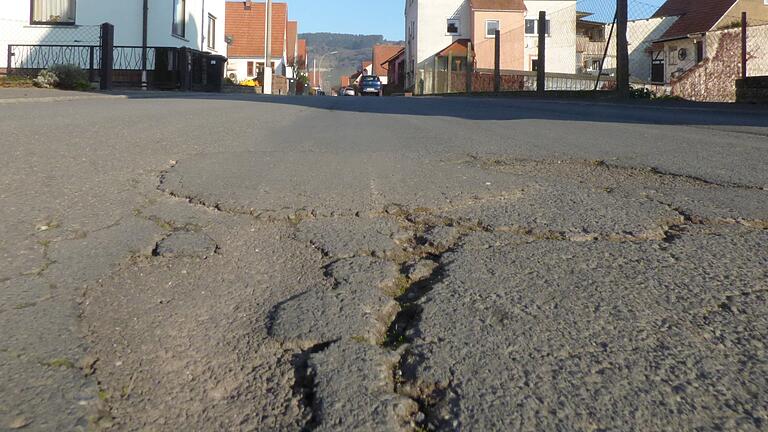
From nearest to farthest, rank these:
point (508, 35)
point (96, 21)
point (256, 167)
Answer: point (256, 167) < point (96, 21) < point (508, 35)

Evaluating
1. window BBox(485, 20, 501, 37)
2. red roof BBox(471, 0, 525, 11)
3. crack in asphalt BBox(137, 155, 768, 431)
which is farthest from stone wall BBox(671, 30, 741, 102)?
red roof BBox(471, 0, 525, 11)

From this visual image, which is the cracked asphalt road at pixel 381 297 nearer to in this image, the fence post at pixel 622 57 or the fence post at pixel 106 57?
the fence post at pixel 622 57

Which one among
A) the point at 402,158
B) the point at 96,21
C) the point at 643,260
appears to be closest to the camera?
the point at 643,260

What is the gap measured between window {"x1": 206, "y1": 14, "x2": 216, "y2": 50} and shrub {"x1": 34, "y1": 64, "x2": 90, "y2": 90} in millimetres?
12961

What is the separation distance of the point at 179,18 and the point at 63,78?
933 cm

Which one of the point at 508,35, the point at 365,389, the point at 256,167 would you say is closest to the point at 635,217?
the point at 365,389

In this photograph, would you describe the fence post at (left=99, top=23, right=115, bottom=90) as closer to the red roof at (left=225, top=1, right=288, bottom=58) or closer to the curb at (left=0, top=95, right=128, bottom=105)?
the curb at (left=0, top=95, right=128, bottom=105)

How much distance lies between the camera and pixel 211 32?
28.2 meters

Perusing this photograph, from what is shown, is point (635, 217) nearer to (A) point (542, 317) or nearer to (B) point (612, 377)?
(A) point (542, 317)

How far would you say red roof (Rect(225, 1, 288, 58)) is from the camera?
1923 inches

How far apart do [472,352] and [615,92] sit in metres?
13.7

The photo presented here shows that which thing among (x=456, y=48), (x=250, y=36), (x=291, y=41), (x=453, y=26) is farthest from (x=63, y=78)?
(x=291, y=41)

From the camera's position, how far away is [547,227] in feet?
9.07

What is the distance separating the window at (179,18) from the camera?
22.2 metres
